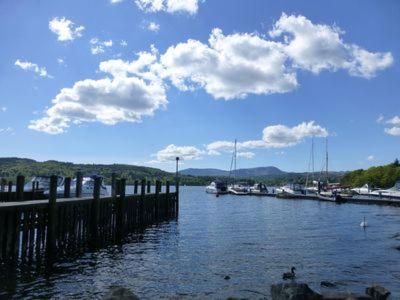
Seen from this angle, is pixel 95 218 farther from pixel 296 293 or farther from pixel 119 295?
pixel 296 293

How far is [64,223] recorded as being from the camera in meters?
25.6

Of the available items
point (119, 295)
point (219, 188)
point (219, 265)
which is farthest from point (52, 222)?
point (219, 188)

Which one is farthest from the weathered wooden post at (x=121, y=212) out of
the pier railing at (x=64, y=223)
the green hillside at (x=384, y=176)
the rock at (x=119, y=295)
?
the green hillside at (x=384, y=176)

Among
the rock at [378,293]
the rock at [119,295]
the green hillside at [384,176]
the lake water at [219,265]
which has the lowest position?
the lake water at [219,265]

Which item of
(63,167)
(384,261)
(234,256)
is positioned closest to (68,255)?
Answer: (234,256)

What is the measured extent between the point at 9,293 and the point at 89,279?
4006 millimetres

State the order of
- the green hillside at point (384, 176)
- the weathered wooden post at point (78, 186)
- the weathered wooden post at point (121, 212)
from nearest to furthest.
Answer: the weathered wooden post at point (78, 186), the weathered wooden post at point (121, 212), the green hillside at point (384, 176)

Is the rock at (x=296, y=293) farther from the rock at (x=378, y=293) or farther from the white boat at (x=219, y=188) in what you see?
the white boat at (x=219, y=188)

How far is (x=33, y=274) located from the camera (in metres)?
21.3

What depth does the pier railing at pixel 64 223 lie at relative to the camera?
20548 millimetres

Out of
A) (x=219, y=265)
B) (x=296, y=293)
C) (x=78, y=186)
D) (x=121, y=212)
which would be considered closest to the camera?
(x=296, y=293)

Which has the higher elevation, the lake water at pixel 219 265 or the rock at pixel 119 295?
the rock at pixel 119 295

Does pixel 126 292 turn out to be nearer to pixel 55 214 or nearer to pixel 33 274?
pixel 33 274

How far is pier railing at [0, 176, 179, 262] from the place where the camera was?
20.5m
